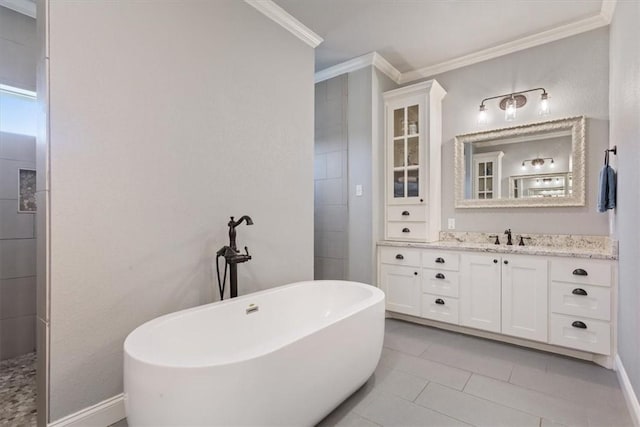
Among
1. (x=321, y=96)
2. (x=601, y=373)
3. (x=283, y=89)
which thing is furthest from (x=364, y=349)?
(x=321, y=96)

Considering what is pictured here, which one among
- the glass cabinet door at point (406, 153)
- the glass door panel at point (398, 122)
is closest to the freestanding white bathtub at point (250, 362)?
the glass cabinet door at point (406, 153)

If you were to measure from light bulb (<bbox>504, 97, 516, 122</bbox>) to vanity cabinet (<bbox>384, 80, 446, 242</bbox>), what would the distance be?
2.09 feet

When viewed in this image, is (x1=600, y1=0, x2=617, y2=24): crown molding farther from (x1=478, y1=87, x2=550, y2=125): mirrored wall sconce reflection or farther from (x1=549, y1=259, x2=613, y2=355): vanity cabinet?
(x1=549, y1=259, x2=613, y2=355): vanity cabinet

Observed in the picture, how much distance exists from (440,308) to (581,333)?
1026mm

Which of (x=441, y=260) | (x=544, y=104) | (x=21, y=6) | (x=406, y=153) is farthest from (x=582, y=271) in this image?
(x=21, y=6)

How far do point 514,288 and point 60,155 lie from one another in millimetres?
3191

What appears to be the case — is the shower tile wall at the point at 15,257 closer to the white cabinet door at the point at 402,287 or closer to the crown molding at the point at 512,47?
the white cabinet door at the point at 402,287

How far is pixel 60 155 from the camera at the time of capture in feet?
4.87

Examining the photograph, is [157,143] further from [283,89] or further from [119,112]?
[283,89]

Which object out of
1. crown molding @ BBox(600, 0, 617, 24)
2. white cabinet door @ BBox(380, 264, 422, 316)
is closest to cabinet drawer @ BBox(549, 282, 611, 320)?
white cabinet door @ BBox(380, 264, 422, 316)

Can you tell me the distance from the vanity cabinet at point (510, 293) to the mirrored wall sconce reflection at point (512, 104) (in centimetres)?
139

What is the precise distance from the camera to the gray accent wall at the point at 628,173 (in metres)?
1.60

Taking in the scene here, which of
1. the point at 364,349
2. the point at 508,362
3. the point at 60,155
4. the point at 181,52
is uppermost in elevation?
the point at 181,52

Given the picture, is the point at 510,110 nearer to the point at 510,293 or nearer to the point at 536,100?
the point at 536,100
